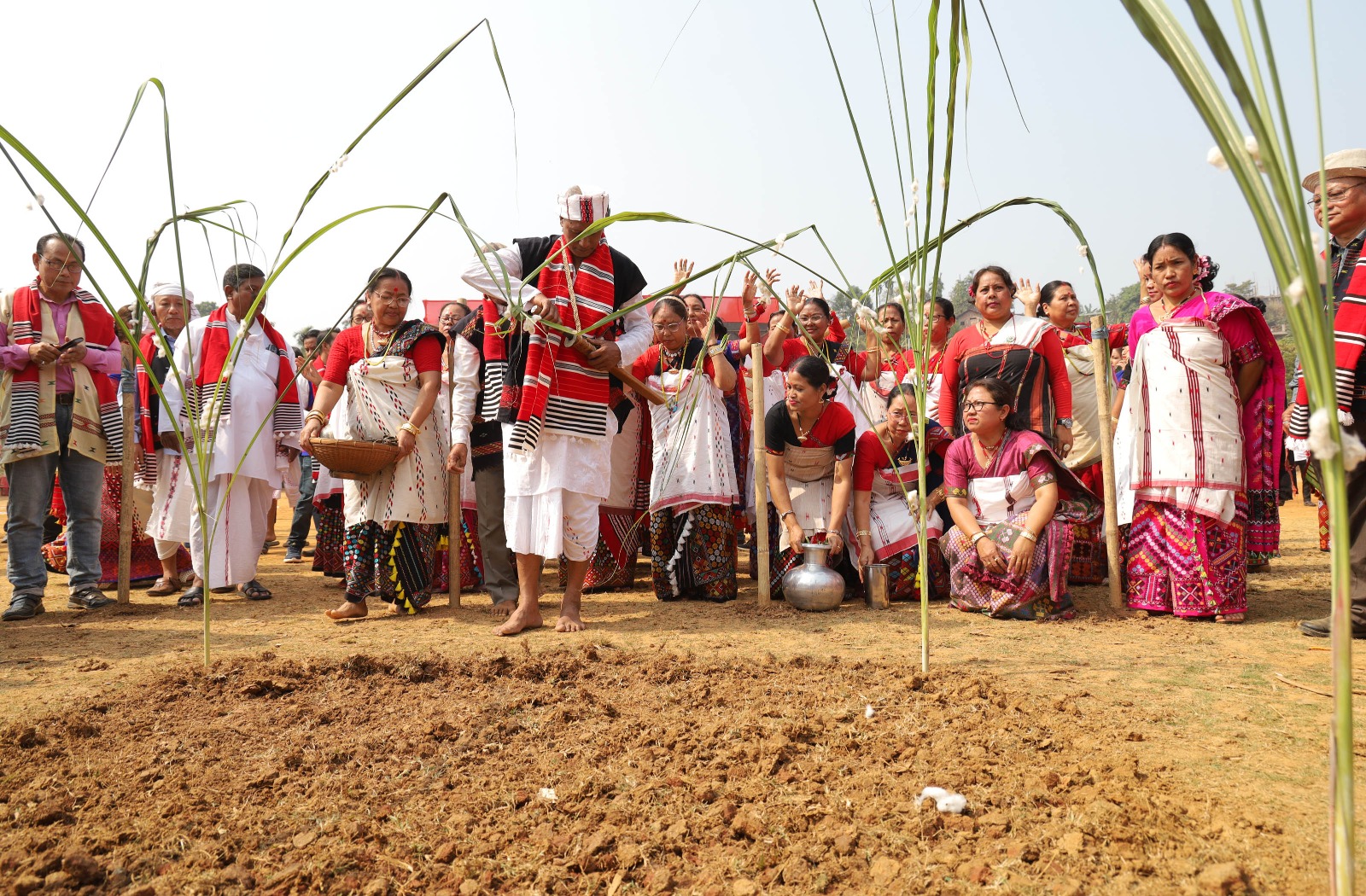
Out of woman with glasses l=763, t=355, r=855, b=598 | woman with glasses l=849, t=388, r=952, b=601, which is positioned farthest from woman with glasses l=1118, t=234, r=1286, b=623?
woman with glasses l=763, t=355, r=855, b=598

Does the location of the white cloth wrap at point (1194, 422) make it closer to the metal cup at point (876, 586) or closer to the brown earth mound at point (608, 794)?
the metal cup at point (876, 586)

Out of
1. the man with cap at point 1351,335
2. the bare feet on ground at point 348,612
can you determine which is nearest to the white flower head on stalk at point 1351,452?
the man with cap at point 1351,335

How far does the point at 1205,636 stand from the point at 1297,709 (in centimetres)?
124

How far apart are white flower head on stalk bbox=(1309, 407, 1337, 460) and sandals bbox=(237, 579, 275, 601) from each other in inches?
213

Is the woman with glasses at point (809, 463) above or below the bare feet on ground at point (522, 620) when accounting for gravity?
above

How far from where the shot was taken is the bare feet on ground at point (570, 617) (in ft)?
14.0

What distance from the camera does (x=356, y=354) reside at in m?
5.00

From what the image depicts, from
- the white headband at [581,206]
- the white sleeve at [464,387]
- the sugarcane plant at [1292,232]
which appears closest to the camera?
the sugarcane plant at [1292,232]

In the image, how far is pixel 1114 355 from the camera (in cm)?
770

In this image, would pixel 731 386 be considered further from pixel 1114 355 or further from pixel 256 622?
pixel 1114 355

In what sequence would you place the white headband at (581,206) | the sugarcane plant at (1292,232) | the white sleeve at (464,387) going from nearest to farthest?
the sugarcane plant at (1292,232)
the white headband at (581,206)
the white sleeve at (464,387)

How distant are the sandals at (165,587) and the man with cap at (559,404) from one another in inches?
104

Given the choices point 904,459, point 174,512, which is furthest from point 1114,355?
point 174,512

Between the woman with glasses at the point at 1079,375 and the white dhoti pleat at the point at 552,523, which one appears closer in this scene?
the white dhoti pleat at the point at 552,523
